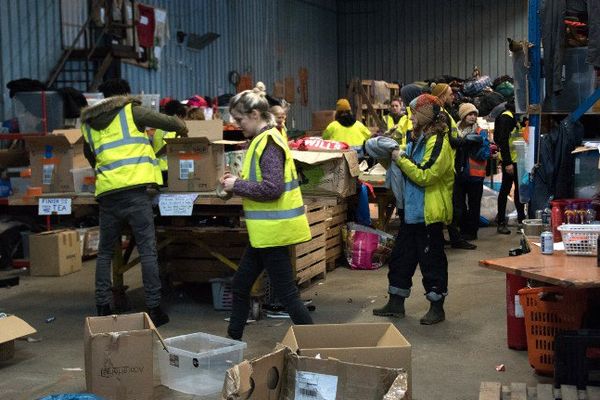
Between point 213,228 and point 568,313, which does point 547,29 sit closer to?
point 568,313

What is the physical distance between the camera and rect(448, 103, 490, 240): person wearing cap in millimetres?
9844

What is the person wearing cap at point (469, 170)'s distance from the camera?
9.84 metres

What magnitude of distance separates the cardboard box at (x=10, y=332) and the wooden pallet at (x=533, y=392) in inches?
111

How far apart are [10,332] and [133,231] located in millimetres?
1176

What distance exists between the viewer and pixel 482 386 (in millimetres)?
4605

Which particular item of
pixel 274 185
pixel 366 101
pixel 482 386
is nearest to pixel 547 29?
pixel 274 185

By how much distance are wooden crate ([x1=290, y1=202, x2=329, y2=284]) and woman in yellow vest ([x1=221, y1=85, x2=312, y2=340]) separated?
1960mm

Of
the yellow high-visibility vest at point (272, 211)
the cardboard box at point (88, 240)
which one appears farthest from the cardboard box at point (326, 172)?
the cardboard box at point (88, 240)

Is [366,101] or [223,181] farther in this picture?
[366,101]

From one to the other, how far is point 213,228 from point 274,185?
1931 mm

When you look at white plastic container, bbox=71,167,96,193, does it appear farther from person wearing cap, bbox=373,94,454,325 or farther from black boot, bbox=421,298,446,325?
black boot, bbox=421,298,446,325

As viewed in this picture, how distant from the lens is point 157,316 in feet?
21.3

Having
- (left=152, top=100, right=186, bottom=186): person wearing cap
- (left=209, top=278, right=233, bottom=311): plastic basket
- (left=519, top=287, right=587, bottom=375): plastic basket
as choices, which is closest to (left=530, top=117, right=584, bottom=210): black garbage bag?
(left=519, top=287, right=587, bottom=375): plastic basket

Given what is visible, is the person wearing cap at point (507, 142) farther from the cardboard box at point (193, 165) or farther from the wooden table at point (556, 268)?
the wooden table at point (556, 268)
